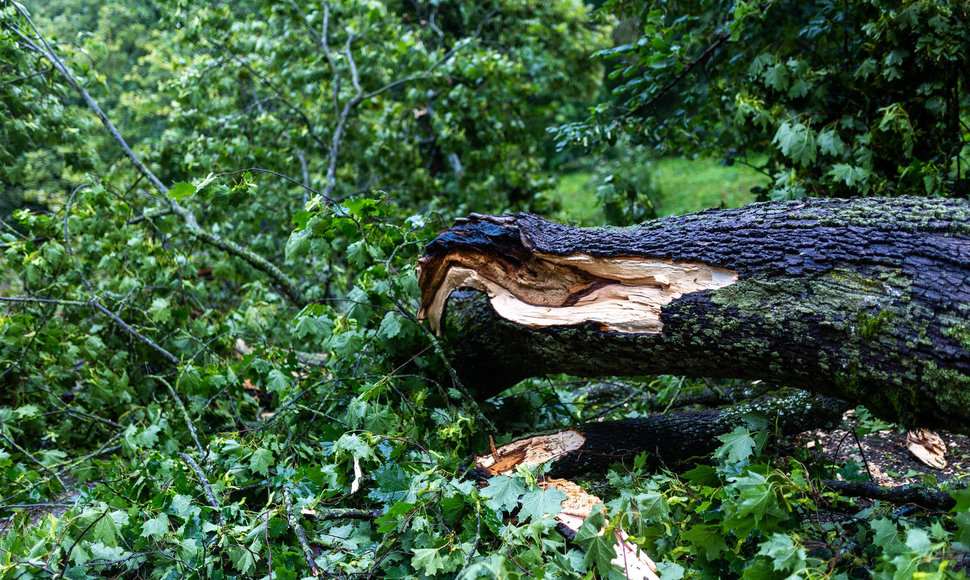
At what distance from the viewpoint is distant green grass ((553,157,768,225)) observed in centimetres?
980

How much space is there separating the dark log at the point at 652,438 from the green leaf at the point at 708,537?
0.53 metres

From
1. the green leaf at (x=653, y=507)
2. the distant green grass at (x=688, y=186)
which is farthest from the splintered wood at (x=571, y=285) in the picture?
the distant green grass at (x=688, y=186)

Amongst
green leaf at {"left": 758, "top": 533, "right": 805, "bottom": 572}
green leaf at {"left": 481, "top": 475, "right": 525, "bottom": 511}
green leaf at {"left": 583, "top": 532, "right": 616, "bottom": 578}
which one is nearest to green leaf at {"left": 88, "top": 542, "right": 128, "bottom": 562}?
green leaf at {"left": 481, "top": 475, "right": 525, "bottom": 511}

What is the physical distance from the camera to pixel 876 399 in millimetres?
1503

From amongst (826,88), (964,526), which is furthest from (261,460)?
(826,88)

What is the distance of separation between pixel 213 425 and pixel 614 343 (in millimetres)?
2194

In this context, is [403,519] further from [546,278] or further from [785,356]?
[785,356]

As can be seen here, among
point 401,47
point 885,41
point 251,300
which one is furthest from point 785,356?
point 401,47

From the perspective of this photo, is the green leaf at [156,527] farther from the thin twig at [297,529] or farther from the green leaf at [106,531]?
the thin twig at [297,529]

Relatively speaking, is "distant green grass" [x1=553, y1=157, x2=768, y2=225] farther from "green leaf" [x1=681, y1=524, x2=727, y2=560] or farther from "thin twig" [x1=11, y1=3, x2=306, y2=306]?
"green leaf" [x1=681, y1=524, x2=727, y2=560]

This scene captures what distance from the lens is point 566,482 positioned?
6.35ft

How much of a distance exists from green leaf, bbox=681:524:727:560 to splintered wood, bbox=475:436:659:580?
13 cm

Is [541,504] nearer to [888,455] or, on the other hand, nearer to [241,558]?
[241,558]

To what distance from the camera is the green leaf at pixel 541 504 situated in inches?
62.6
